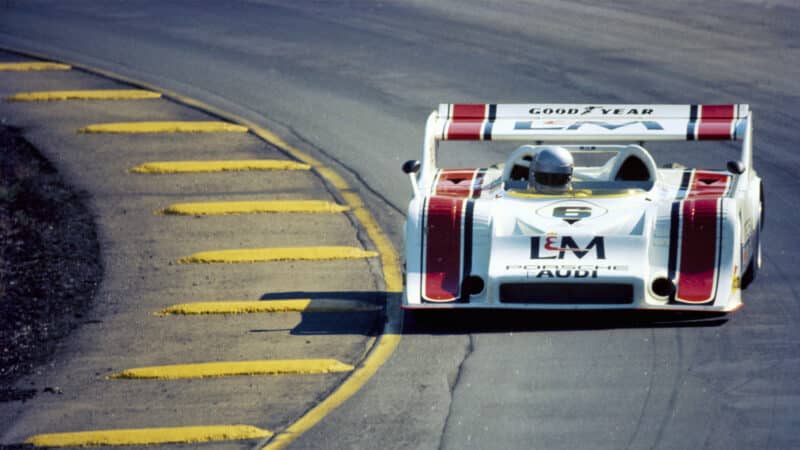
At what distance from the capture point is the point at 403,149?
59.3ft

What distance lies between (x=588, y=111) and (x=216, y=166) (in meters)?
5.12

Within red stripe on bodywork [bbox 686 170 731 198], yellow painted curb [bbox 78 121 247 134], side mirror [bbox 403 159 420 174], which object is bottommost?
yellow painted curb [bbox 78 121 247 134]

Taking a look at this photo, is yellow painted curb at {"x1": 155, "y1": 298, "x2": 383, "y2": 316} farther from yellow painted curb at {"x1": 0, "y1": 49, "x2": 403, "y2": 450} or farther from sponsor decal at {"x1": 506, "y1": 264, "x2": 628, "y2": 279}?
sponsor decal at {"x1": 506, "y1": 264, "x2": 628, "y2": 279}

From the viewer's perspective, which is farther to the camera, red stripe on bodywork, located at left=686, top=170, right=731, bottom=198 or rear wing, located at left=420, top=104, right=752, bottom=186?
rear wing, located at left=420, top=104, right=752, bottom=186

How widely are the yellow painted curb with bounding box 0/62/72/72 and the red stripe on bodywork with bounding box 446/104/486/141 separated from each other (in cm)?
967

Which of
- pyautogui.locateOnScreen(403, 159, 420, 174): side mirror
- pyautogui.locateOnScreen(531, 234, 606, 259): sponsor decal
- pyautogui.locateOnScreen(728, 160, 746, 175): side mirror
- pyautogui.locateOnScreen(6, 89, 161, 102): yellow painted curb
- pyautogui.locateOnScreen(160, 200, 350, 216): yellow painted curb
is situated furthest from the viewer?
pyautogui.locateOnScreen(6, 89, 161, 102): yellow painted curb

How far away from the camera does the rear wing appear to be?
13.5 m

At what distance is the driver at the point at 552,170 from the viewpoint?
12883 millimetres

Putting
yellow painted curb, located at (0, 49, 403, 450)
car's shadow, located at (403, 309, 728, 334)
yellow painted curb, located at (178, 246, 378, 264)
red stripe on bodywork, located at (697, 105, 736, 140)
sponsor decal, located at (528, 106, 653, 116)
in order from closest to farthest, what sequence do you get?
yellow painted curb, located at (0, 49, 403, 450) → car's shadow, located at (403, 309, 728, 334) → red stripe on bodywork, located at (697, 105, 736, 140) → sponsor decal, located at (528, 106, 653, 116) → yellow painted curb, located at (178, 246, 378, 264)

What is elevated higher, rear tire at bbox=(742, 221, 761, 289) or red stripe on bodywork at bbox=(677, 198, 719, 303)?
red stripe on bodywork at bbox=(677, 198, 719, 303)

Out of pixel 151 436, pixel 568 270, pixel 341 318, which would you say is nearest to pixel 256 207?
pixel 341 318

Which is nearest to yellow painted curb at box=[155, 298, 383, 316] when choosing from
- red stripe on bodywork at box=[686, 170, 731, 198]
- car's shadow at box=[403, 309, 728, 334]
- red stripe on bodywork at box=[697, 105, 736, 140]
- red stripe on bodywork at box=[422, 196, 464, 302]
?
car's shadow at box=[403, 309, 728, 334]

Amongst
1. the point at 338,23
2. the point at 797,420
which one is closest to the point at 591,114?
the point at 797,420

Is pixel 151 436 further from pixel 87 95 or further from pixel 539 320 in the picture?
pixel 87 95
